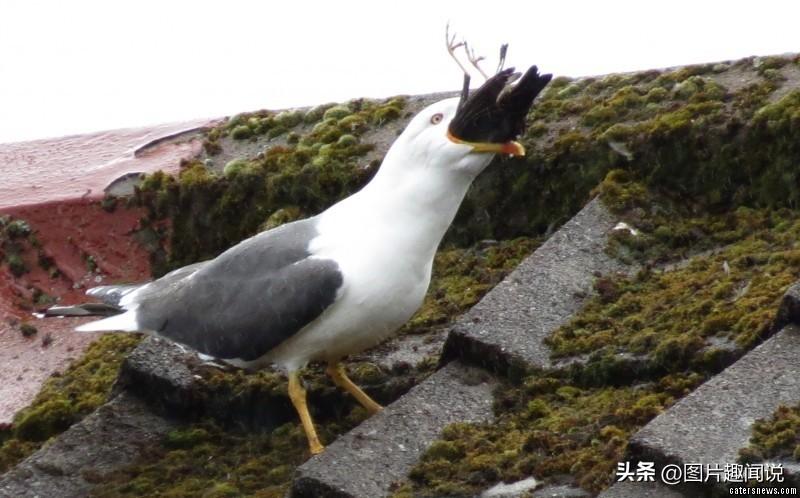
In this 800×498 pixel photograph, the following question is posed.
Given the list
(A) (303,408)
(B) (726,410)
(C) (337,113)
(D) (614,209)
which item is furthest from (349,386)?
(B) (726,410)

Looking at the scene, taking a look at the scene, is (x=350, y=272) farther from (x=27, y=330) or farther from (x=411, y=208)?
(x=27, y=330)

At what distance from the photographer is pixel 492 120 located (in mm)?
6332

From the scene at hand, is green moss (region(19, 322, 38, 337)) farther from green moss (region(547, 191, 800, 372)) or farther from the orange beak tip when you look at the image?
green moss (region(547, 191, 800, 372))

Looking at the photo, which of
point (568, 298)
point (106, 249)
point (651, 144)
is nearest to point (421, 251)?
point (568, 298)

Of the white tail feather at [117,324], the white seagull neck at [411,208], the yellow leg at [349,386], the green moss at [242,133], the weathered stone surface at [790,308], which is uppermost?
the green moss at [242,133]

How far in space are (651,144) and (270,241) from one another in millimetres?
1519

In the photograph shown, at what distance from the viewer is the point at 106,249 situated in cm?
795

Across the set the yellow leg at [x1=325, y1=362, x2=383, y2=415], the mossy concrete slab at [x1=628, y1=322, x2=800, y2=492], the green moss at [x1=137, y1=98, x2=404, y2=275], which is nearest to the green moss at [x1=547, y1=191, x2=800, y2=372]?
the mossy concrete slab at [x1=628, y1=322, x2=800, y2=492]

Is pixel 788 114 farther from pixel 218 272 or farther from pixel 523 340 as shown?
pixel 218 272

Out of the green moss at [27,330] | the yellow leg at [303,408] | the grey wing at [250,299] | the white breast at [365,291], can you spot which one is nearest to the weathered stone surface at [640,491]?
the yellow leg at [303,408]

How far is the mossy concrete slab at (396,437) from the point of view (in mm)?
5398

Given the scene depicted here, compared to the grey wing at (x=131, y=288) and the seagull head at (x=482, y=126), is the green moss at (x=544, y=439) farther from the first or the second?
the grey wing at (x=131, y=288)

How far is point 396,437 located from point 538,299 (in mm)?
941

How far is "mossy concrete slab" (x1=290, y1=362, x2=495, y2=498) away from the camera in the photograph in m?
5.40
